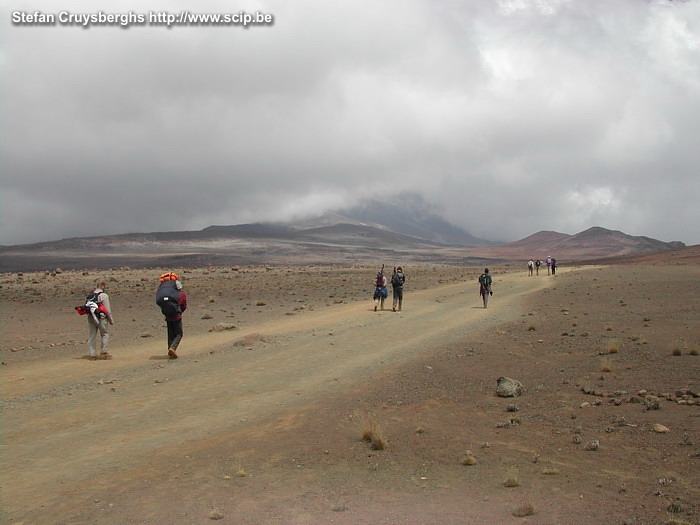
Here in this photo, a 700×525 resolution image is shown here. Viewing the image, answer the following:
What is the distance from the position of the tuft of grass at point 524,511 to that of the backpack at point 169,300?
10.5 metres

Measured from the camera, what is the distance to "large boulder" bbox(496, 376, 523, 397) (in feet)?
34.3

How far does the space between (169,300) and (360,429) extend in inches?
296

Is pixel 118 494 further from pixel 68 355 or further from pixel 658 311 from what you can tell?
pixel 658 311

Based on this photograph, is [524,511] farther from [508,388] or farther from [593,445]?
[508,388]

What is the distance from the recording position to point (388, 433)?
8.56m

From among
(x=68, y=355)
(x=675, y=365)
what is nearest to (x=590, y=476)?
(x=675, y=365)

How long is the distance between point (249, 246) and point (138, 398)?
187006 millimetres

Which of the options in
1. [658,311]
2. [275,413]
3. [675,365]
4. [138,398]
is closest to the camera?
[275,413]

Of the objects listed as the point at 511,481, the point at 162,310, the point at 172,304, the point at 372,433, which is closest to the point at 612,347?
the point at 372,433

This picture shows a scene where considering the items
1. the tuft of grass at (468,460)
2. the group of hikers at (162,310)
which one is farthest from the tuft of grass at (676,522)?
the group of hikers at (162,310)

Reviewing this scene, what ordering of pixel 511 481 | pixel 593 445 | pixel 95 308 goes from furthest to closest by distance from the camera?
1. pixel 95 308
2. pixel 593 445
3. pixel 511 481

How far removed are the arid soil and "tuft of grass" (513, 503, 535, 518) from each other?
0.04 metres

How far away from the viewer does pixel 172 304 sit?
1450 cm

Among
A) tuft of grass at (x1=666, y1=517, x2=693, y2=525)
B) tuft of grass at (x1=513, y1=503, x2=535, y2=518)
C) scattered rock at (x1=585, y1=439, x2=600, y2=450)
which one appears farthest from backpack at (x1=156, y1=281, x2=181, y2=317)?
tuft of grass at (x1=666, y1=517, x2=693, y2=525)
